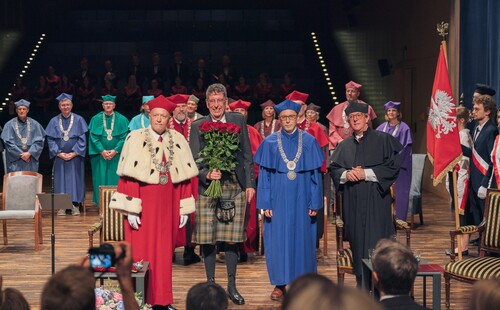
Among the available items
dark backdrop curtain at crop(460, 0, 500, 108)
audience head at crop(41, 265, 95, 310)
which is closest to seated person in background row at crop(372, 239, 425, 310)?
audience head at crop(41, 265, 95, 310)

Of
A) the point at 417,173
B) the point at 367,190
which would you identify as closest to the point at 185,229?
the point at 367,190

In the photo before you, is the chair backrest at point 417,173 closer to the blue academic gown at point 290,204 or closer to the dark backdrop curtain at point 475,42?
the dark backdrop curtain at point 475,42

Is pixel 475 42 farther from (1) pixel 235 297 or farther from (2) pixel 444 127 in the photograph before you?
(1) pixel 235 297

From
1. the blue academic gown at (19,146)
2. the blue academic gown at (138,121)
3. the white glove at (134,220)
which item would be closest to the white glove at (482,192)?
the white glove at (134,220)

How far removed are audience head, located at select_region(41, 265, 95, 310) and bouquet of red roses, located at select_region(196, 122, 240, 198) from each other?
4.50m

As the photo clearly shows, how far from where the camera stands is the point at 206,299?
358cm

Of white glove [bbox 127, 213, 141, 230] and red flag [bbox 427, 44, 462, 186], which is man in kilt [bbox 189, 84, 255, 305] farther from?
red flag [bbox 427, 44, 462, 186]

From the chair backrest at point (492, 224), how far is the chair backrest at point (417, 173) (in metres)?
4.15

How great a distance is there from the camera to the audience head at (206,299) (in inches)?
140

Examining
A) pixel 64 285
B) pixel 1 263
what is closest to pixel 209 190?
pixel 1 263

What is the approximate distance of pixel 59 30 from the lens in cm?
2461

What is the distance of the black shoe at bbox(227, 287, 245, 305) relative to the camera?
7.74 metres

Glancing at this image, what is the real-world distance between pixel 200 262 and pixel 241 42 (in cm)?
1451

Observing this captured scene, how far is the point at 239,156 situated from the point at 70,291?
15.8 ft
